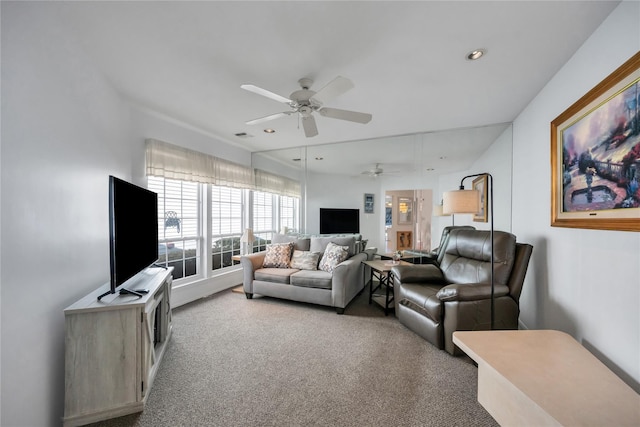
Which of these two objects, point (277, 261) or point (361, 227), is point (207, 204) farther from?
point (361, 227)

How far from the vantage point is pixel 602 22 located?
154cm

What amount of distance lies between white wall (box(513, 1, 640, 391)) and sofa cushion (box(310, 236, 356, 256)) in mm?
2124

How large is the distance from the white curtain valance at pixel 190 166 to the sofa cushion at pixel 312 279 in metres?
1.96

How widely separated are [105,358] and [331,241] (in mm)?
2889

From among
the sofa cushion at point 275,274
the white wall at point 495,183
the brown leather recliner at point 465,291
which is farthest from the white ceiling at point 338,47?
the sofa cushion at point 275,274

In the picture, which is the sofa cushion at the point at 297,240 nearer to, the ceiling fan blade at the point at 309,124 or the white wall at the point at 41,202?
the ceiling fan blade at the point at 309,124

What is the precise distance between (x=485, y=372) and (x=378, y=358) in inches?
43.8

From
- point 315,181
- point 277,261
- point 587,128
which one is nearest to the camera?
point 587,128

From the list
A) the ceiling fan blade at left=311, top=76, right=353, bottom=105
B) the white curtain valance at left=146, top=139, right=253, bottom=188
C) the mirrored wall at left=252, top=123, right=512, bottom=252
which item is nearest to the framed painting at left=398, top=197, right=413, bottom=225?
the mirrored wall at left=252, top=123, right=512, bottom=252

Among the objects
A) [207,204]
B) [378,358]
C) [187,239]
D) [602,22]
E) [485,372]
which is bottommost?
[378,358]

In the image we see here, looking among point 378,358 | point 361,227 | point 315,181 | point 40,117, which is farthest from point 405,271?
point 40,117

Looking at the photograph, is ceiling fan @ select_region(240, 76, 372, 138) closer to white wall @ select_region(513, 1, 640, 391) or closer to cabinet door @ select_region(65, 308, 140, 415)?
white wall @ select_region(513, 1, 640, 391)

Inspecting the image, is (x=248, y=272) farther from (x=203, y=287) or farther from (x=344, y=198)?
(x=344, y=198)

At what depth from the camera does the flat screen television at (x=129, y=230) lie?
1612mm
